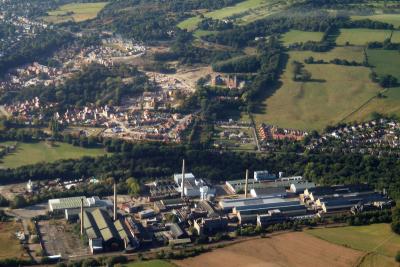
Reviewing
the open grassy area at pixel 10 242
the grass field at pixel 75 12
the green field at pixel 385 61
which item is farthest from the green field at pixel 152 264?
the grass field at pixel 75 12

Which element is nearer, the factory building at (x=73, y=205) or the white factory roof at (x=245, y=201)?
the factory building at (x=73, y=205)

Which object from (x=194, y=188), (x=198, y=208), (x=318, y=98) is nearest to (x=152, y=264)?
(x=198, y=208)

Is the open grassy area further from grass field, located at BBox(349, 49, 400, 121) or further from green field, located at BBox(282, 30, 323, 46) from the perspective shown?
green field, located at BBox(282, 30, 323, 46)

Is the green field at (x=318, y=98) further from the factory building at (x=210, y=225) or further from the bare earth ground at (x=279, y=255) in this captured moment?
the bare earth ground at (x=279, y=255)

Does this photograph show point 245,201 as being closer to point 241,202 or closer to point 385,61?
point 241,202

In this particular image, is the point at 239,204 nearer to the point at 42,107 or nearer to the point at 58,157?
the point at 58,157

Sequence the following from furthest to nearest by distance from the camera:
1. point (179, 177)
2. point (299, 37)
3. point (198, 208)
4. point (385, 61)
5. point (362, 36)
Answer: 1. point (299, 37)
2. point (362, 36)
3. point (385, 61)
4. point (179, 177)
5. point (198, 208)

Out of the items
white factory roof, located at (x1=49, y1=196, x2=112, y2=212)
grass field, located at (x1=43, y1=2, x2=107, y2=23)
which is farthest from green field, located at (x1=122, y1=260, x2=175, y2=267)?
grass field, located at (x1=43, y1=2, x2=107, y2=23)
